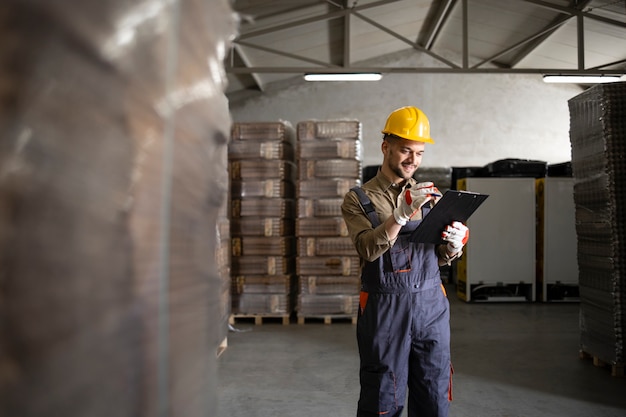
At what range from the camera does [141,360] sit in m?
0.56

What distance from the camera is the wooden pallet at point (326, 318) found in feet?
22.4

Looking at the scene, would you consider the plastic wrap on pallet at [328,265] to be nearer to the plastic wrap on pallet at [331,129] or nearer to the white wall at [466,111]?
the plastic wrap on pallet at [331,129]

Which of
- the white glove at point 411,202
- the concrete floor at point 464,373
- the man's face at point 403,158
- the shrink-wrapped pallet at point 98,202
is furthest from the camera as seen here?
the concrete floor at point 464,373

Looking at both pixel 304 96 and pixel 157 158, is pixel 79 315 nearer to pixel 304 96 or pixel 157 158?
pixel 157 158

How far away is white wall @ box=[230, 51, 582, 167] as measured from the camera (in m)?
13.1

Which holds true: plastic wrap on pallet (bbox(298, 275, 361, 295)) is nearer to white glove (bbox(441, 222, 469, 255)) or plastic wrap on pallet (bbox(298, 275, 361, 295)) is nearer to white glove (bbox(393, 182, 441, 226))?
white glove (bbox(441, 222, 469, 255))

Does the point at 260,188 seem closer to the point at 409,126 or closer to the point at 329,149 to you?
the point at 329,149

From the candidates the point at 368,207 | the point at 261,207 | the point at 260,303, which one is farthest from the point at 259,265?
the point at 368,207

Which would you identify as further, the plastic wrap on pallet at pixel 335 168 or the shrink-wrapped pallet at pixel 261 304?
the shrink-wrapped pallet at pixel 261 304

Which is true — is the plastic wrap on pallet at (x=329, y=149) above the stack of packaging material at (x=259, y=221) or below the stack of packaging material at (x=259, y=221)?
above

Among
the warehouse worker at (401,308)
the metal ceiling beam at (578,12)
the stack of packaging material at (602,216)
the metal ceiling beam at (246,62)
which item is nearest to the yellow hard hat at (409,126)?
the warehouse worker at (401,308)

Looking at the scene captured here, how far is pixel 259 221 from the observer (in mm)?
6879

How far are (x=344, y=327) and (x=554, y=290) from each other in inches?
160

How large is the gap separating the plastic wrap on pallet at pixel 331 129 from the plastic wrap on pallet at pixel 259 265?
66.4 inches
